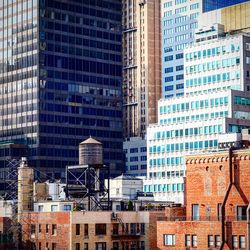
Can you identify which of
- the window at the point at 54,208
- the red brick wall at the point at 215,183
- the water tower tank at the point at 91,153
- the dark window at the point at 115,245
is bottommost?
the dark window at the point at 115,245

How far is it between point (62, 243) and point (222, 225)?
1254 inches

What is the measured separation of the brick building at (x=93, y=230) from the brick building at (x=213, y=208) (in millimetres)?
15254

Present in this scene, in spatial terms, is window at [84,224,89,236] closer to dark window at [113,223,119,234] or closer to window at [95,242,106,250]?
window at [95,242,106,250]

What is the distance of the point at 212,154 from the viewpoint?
11738 centimetres

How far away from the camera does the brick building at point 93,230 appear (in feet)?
437

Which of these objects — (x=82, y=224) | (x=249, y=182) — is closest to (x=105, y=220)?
(x=82, y=224)

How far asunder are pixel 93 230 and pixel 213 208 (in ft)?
82.8

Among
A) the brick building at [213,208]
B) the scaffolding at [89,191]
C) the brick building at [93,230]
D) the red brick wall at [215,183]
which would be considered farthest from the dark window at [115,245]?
the red brick wall at [215,183]

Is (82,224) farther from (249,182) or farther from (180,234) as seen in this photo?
(249,182)

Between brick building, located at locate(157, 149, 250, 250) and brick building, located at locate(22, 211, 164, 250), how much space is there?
15254 mm

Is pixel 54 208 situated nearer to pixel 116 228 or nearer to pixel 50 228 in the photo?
pixel 50 228

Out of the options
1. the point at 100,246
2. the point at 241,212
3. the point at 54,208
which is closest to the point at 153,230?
the point at 100,246

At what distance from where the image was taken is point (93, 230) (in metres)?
135

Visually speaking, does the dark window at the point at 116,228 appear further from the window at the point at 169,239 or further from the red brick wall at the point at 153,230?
the window at the point at 169,239
